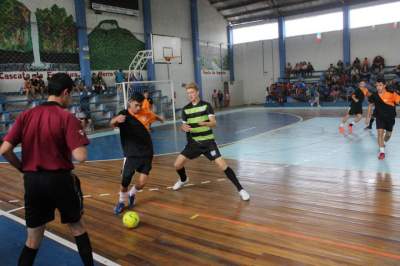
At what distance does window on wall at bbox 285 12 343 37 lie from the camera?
80.0 feet

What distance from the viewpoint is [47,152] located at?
256cm

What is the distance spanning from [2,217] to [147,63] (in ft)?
56.0

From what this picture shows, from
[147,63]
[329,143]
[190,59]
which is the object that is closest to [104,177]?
[329,143]

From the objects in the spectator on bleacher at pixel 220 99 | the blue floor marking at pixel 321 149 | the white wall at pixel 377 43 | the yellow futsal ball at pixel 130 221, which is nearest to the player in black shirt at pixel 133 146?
the yellow futsal ball at pixel 130 221

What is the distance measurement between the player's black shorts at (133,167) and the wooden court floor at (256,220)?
50 cm

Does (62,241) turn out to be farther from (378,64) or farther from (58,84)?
(378,64)

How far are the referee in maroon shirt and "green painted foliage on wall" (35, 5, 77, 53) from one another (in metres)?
15.1

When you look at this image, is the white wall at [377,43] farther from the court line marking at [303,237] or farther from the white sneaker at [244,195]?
the court line marking at [303,237]

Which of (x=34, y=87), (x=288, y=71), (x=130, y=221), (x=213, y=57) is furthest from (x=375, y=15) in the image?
(x=130, y=221)

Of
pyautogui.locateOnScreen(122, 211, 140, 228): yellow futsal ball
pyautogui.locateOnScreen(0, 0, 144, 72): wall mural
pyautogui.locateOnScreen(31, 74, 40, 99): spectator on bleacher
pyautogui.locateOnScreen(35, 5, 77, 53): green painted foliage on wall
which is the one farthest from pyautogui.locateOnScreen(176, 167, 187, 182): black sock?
pyautogui.locateOnScreen(35, 5, 77, 53): green painted foliage on wall

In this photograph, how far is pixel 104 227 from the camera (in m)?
4.41

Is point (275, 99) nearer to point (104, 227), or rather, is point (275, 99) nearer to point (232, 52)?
point (232, 52)

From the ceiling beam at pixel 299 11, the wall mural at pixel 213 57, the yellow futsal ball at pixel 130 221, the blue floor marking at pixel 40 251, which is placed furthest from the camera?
the wall mural at pixel 213 57

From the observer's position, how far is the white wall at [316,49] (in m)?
24.5
